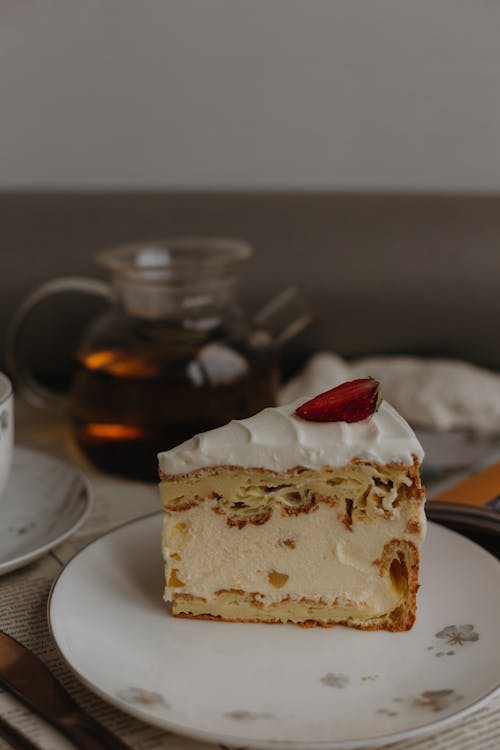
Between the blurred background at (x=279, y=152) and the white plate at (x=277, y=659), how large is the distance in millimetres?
731

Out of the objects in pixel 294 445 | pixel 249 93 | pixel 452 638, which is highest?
pixel 249 93

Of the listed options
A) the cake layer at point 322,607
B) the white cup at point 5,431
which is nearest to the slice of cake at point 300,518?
the cake layer at point 322,607

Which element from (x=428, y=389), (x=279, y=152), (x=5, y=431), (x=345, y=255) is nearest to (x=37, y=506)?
(x=5, y=431)

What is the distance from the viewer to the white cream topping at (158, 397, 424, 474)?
83 cm

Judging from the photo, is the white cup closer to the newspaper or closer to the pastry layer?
the newspaper

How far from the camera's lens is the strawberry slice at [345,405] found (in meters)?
0.87

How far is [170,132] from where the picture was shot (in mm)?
1685

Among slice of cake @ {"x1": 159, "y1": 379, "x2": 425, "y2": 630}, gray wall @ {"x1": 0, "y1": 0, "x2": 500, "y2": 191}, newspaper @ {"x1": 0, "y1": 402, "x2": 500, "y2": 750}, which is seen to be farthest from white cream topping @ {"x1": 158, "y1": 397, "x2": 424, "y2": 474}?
gray wall @ {"x1": 0, "y1": 0, "x2": 500, "y2": 191}

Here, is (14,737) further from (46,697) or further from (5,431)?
(5,431)

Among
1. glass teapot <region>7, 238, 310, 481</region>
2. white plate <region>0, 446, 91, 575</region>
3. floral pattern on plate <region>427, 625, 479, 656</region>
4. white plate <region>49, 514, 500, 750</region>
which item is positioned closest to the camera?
white plate <region>49, 514, 500, 750</region>

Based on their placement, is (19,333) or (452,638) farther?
(19,333)

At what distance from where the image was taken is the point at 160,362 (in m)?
1.17

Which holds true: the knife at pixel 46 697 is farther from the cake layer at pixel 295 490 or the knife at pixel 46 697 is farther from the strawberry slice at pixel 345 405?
the strawberry slice at pixel 345 405

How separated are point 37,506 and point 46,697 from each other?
1.14 ft
